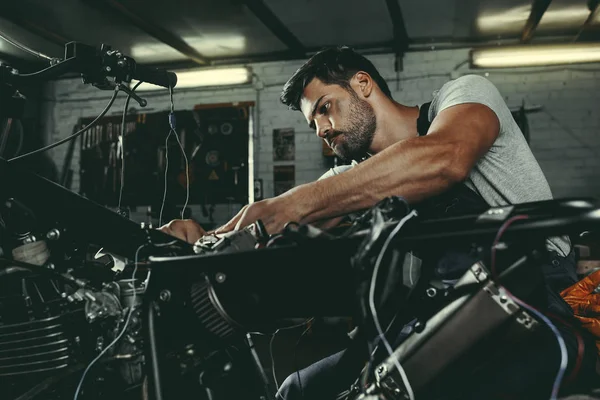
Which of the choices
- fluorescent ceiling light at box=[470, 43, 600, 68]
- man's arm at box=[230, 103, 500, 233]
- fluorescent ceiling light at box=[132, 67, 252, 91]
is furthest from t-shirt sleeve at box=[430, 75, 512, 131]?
fluorescent ceiling light at box=[132, 67, 252, 91]

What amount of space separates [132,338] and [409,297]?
21.1 inches

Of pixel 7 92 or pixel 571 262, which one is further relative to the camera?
pixel 571 262

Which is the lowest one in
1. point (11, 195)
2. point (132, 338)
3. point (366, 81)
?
point (132, 338)

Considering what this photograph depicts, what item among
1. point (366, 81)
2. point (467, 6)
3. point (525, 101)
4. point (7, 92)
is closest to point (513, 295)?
point (7, 92)

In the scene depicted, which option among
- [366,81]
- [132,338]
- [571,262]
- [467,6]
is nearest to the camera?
[132,338]

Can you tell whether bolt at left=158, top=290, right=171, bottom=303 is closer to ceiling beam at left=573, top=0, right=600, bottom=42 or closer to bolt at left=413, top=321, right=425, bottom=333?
bolt at left=413, top=321, right=425, bottom=333

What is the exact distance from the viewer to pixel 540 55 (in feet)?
17.1

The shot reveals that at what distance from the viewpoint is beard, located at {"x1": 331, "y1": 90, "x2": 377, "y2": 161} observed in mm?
1932

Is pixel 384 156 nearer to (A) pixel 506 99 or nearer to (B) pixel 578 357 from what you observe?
(B) pixel 578 357

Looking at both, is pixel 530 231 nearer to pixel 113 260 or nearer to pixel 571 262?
pixel 571 262

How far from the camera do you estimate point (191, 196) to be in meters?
5.89

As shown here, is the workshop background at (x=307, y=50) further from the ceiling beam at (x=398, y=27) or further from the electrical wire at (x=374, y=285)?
the electrical wire at (x=374, y=285)

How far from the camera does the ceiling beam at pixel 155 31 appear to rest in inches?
171

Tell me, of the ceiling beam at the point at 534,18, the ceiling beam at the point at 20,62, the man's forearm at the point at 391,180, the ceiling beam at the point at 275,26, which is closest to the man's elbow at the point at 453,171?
the man's forearm at the point at 391,180
